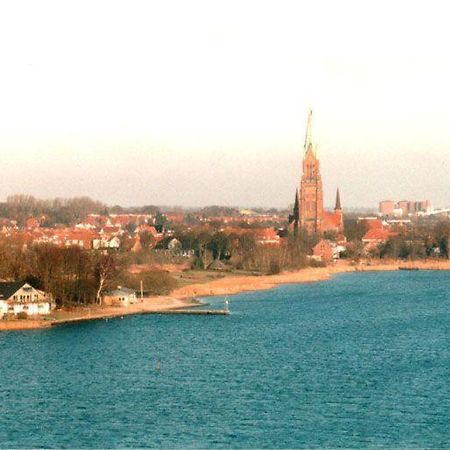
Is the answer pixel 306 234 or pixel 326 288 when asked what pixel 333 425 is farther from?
pixel 306 234

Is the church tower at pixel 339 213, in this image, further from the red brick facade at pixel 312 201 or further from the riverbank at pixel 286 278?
the riverbank at pixel 286 278

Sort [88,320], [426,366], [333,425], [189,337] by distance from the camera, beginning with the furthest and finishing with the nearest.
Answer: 1. [88,320]
2. [189,337]
3. [426,366]
4. [333,425]

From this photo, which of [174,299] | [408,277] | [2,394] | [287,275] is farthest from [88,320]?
[408,277]

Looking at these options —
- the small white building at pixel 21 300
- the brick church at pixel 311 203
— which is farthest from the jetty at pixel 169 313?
the brick church at pixel 311 203

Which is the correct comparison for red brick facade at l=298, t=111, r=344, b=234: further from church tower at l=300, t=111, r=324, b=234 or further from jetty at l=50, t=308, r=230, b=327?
jetty at l=50, t=308, r=230, b=327

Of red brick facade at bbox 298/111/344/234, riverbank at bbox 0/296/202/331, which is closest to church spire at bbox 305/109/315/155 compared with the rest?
red brick facade at bbox 298/111/344/234

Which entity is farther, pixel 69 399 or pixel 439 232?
pixel 439 232
